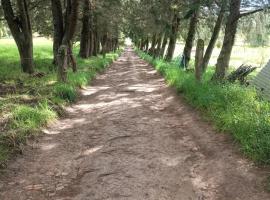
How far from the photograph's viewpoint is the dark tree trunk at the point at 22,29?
49.0 ft

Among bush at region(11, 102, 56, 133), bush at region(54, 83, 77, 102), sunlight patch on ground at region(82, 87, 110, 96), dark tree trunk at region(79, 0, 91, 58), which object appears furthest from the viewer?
dark tree trunk at region(79, 0, 91, 58)

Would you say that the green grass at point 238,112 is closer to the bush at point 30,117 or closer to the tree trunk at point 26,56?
the bush at point 30,117

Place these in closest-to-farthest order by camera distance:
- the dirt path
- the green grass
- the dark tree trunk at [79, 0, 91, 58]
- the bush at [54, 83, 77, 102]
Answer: the dirt path, the green grass, the bush at [54, 83, 77, 102], the dark tree trunk at [79, 0, 91, 58]

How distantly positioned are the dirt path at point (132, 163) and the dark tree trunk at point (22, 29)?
6.00 meters

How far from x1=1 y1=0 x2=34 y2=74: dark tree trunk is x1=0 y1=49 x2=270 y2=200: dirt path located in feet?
19.7

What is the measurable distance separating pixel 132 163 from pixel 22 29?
10286mm

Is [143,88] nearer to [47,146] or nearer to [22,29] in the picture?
[22,29]

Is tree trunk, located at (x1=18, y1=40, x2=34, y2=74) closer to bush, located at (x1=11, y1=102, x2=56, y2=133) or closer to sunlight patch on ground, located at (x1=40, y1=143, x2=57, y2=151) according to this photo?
bush, located at (x1=11, y1=102, x2=56, y2=133)

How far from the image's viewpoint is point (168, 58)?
2816 cm

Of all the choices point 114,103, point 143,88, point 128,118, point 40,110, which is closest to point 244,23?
point 143,88

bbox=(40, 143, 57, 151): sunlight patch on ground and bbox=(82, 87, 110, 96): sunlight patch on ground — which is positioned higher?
bbox=(40, 143, 57, 151): sunlight patch on ground

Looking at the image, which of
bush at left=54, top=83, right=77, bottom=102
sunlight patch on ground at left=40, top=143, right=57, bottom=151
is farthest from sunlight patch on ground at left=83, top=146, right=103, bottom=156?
bush at left=54, top=83, right=77, bottom=102

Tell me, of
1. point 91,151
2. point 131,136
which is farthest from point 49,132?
point 131,136

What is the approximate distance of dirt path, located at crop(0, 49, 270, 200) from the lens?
566 centimetres
